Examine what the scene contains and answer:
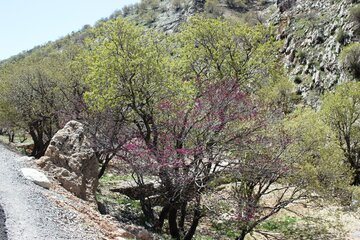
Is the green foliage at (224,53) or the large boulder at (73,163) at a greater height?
the green foliage at (224,53)

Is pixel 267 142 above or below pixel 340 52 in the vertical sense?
below

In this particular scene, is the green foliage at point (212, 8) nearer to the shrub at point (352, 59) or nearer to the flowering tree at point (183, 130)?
the shrub at point (352, 59)

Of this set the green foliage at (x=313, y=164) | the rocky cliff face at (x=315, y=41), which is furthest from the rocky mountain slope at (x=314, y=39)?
the green foliage at (x=313, y=164)

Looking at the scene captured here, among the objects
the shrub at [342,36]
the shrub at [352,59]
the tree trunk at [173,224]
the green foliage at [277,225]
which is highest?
the shrub at [342,36]

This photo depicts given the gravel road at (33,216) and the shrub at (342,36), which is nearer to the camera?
the gravel road at (33,216)

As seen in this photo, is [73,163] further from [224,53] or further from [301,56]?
[301,56]

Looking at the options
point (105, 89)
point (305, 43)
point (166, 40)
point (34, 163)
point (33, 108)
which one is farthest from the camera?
point (305, 43)

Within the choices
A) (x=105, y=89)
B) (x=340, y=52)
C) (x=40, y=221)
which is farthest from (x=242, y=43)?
(x=340, y=52)

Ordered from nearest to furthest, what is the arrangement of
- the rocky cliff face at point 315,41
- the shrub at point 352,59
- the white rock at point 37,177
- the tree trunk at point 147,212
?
the white rock at point 37,177, the tree trunk at point 147,212, the shrub at point 352,59, the rocky cliff face at point 315,41

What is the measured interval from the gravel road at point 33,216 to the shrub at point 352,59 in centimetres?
4118

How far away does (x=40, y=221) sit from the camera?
9.23m

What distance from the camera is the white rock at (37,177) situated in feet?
40.5

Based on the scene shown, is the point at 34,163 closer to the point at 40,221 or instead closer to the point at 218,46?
the point at 40,221

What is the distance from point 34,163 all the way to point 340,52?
4345 centimetres
